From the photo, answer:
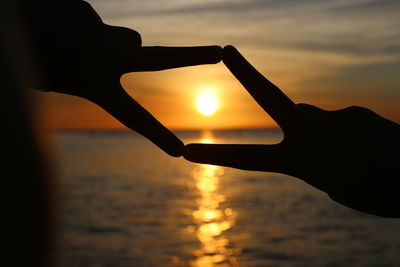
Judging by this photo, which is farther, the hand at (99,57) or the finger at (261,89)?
the finger at (261,89)

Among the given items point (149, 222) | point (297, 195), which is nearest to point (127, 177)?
point (297, 195)

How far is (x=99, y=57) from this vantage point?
1352 mm

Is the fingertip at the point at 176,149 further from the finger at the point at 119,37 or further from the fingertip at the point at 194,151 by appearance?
the finger at the point at 119,37

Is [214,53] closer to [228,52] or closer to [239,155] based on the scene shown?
[228,52]

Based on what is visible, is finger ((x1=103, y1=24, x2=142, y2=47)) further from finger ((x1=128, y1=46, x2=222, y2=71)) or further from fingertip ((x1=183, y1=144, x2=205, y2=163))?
fingertip ((x1=183, y1=144, x2=205, y2=163))

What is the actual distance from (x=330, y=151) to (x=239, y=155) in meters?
0.26

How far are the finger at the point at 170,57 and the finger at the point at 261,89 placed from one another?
0.04 m

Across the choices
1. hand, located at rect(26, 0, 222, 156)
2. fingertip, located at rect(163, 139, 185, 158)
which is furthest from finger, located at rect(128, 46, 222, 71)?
fingertip, located at rect(163, 139, 185, 158)

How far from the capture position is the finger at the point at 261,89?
1.35 m

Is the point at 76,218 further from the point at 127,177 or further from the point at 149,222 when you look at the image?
the point at 127,177

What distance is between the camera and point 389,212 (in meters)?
1.37

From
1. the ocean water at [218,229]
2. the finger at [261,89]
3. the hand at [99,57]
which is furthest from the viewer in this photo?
the ocean water at [218,229]

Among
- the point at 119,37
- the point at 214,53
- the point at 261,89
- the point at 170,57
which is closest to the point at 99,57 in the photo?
the point at 119,37

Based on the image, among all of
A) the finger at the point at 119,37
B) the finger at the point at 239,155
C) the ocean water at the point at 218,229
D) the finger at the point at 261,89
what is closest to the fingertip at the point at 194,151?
the finger at the point at 239,155
